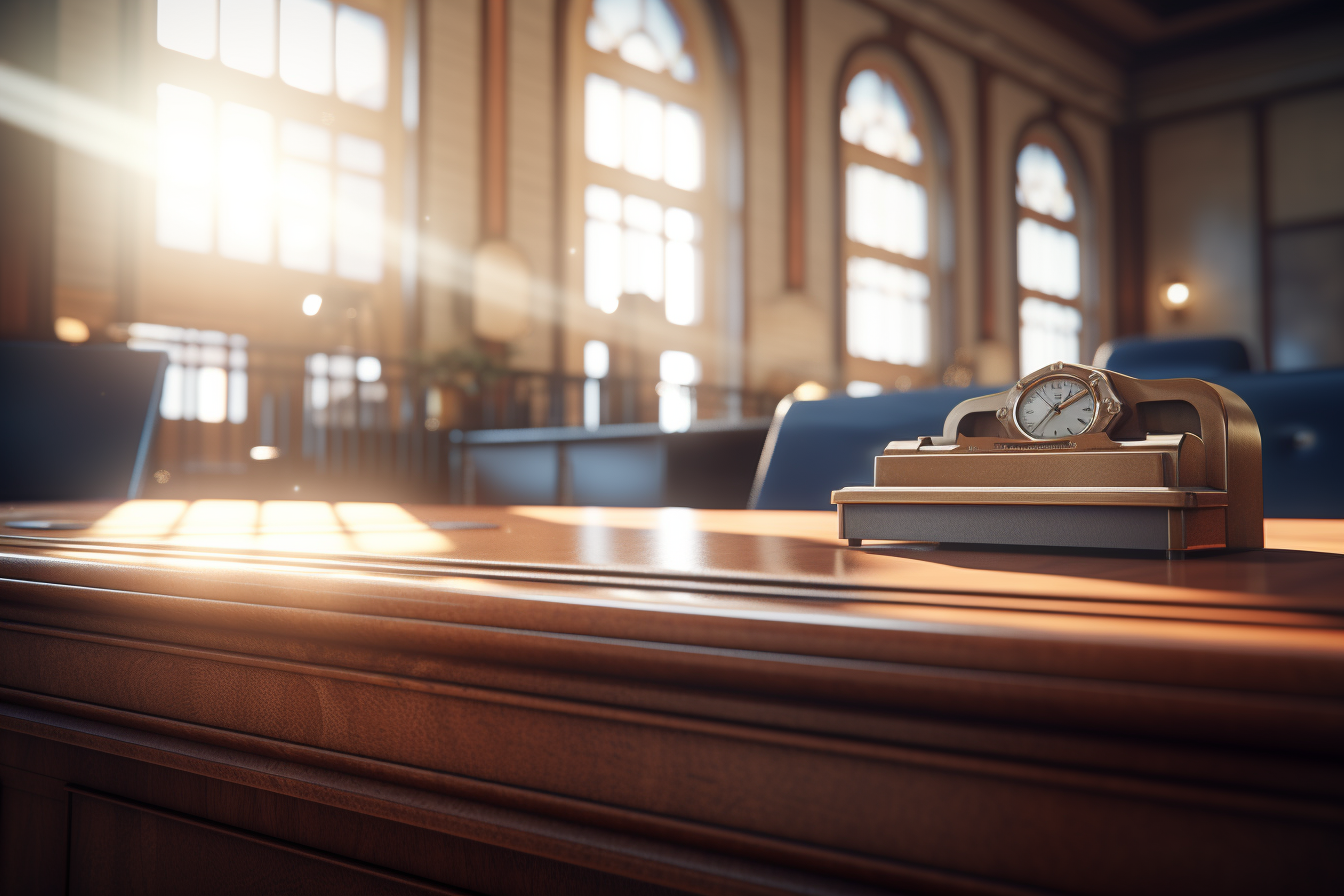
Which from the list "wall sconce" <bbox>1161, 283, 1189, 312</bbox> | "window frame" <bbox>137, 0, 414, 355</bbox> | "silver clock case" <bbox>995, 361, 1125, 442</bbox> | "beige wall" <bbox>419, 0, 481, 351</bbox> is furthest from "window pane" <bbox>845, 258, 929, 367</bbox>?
"silver clock case" <bbox>995, 361, 1125, 442</bbox>

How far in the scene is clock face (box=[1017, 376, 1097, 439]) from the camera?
586mm

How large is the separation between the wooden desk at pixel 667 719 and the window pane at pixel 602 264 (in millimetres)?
6866

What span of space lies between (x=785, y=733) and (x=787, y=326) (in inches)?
322

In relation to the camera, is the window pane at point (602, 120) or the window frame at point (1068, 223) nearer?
the window pane at point (602, 120)

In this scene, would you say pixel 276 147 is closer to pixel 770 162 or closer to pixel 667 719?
pixel 770 162

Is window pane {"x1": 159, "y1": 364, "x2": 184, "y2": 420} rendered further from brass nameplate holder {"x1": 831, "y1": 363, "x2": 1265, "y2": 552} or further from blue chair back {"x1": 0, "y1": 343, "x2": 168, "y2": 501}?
brass nameplate holder {"x1": 831, "y1": 363, "x2": 1265, "y2": 552}

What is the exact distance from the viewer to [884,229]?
31.6ft

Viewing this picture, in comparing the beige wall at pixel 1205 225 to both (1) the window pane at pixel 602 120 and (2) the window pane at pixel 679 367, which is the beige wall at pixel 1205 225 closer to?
(2) the window pane at pixel 679 367

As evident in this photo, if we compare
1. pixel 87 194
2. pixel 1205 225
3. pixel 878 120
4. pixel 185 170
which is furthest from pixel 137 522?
pixel 1205 225

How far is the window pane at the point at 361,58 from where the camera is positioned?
633cm

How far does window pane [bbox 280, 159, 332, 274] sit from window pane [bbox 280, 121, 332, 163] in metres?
0.06

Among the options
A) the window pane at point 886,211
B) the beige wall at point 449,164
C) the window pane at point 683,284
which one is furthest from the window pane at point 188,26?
the window pane at point 886,211

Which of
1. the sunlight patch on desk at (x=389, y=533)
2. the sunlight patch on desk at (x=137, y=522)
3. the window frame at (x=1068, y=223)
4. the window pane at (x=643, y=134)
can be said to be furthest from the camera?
the window frame at (x=1068, y=223)

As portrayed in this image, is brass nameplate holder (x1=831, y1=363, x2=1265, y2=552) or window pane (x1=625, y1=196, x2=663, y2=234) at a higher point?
window pane (x1=625, y1=196, x2=663, y2=234)
